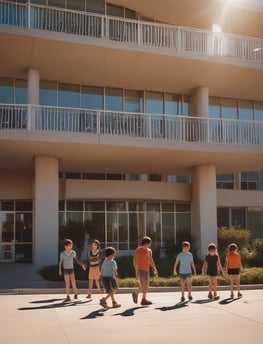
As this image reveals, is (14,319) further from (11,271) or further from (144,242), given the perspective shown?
(11,271)

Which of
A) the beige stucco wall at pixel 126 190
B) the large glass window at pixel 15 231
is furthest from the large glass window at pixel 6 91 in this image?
the large glass window at pixel 15 231

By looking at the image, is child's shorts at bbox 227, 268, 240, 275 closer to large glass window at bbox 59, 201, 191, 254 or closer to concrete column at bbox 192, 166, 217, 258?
concrete column at bbox 192, 166, 217, 258

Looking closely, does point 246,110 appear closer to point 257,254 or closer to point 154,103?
point 154,103

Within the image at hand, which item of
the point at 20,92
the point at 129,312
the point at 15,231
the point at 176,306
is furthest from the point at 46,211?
the point at 129,312

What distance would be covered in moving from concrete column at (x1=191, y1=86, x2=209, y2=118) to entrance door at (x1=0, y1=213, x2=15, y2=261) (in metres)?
10.6

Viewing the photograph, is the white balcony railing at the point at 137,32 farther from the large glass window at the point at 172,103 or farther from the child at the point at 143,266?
the child at the point at 143,266

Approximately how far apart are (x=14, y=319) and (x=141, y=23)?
15638mm

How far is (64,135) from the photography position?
66.8ft

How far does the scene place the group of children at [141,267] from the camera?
11.8m

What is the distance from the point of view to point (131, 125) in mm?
23469

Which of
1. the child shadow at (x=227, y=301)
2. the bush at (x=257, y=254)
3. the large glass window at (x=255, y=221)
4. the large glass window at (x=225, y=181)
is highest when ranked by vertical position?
the large glass window at (x=225, y=181)

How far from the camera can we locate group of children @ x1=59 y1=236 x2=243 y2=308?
38.8ft

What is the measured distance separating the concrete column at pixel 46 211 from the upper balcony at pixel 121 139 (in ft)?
2.26

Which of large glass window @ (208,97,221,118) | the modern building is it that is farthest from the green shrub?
large glass window @ (208,97,221,118)
